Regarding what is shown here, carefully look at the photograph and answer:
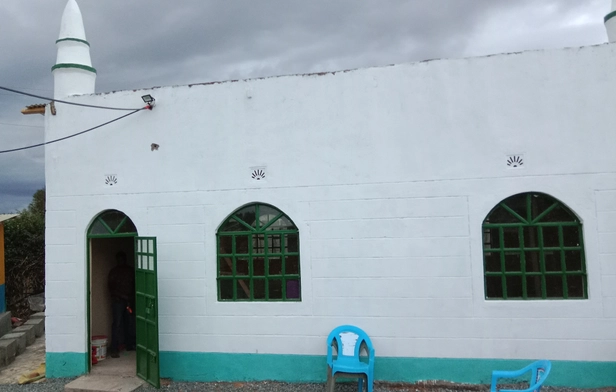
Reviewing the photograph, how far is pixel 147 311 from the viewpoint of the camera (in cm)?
559

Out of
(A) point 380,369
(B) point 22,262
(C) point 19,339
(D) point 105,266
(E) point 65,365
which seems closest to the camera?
(A) point 380,369

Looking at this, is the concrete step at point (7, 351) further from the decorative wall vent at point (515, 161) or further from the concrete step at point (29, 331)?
the decorative wall vent at point (515, 161)

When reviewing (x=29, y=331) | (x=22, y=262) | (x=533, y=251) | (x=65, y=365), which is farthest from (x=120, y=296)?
(x=533, y=251)

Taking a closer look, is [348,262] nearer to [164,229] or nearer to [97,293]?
[164,229]

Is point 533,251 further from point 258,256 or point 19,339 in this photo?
point 19,339

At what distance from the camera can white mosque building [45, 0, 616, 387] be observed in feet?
16.9

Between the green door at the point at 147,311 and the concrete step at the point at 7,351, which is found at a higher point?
the green door at the point at 147,311

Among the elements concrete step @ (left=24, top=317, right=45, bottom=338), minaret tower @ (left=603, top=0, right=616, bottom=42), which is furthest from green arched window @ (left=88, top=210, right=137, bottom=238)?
minaret tower @ (left=603, top=0, right=616, bottom=42)

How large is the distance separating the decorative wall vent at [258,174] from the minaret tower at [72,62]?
115 inches

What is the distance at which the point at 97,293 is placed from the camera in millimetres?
6977

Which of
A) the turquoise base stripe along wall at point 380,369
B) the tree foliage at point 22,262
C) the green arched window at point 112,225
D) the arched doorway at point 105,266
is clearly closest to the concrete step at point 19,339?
the arched doorway at point 105,266

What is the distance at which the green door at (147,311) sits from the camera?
5.43m

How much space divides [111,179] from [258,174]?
2.10 meters

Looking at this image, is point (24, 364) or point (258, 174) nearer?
point (258, 174)
